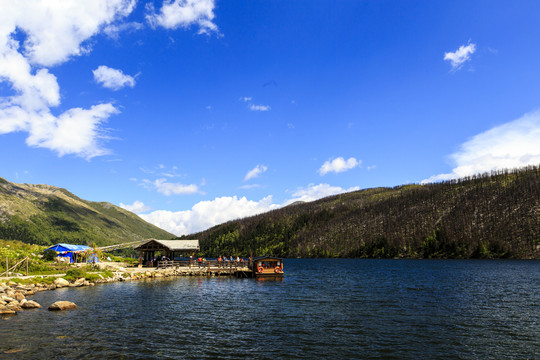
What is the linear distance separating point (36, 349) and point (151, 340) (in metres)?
6.38

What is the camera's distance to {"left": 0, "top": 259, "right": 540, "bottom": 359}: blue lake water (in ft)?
62.8

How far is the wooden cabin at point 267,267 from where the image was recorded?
64625mm

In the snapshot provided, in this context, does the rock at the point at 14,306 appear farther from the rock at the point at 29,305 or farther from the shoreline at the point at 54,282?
the rock at the point at 29,305

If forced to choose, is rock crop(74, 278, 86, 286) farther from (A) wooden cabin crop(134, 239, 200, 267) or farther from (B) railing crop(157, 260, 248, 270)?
(B) railing crop(157, 260, 248, 270)

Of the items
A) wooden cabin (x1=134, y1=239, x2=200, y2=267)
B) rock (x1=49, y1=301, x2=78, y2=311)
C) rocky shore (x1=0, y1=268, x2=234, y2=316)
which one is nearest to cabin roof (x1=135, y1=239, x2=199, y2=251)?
wooden cabin (x1=134, y1=239, x2=200, y2=267)

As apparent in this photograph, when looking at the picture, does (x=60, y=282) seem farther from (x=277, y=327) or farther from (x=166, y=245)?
(x=277, y=327)

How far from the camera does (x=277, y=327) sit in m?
25.1

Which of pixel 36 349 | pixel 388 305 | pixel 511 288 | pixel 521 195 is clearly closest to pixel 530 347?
pixel 388 305

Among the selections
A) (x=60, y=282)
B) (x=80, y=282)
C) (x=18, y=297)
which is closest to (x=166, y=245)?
(x=80, y=282)

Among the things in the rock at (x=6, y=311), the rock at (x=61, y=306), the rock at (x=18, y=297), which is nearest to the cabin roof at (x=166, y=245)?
the rock at (x=18, y=297)

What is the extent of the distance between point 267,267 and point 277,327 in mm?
41238

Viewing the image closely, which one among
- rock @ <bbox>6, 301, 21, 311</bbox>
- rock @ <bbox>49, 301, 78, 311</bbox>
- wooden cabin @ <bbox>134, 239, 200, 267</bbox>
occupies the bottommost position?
rock @ <bbox>49, 301, 78, 311</bbox>

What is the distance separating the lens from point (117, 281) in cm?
5522

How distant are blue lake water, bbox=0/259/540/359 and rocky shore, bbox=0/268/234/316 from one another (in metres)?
1.55
